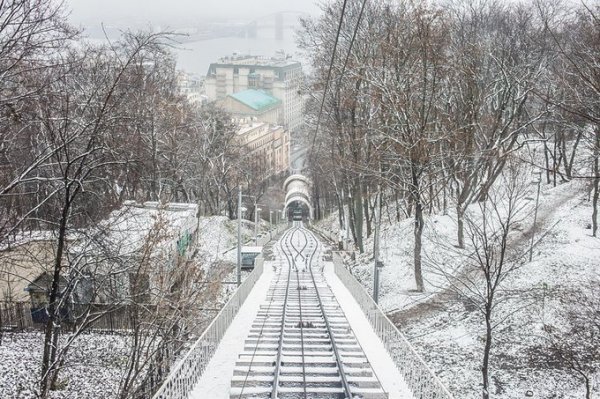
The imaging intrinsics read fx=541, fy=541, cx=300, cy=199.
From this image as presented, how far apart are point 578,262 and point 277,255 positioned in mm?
17468

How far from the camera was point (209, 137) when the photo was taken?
4388 cm

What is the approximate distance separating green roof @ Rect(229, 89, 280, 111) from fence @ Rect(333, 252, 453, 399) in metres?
108

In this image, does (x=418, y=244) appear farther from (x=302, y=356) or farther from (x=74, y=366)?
(x=74, y=366)

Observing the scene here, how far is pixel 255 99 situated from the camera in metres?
125

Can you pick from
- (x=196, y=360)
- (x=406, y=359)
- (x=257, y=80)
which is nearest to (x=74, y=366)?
(x=196, y=360)

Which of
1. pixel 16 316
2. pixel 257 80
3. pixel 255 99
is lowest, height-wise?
pixel 16 316

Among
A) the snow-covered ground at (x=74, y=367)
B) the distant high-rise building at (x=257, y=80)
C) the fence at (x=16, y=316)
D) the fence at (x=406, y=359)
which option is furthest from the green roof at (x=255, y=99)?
the fence at (x=406, y=359)

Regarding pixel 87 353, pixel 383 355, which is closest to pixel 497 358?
pixel 383 355

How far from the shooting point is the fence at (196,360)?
8430 millimetres

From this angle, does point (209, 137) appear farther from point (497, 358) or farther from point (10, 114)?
point (10, 114)

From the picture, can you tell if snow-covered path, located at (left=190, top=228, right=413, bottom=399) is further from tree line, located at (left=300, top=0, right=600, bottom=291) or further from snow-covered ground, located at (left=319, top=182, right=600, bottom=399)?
tree line, located at (left=300, top=0, right=600, bottom=291)

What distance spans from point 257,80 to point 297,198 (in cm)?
9725

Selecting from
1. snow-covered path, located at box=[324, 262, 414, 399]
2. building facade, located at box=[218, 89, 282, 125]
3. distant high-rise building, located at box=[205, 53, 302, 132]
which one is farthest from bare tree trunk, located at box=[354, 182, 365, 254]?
distant high-rise building, located at box=[205, 53, 302, 132]

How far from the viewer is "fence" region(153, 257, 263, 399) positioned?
843 centimetres
